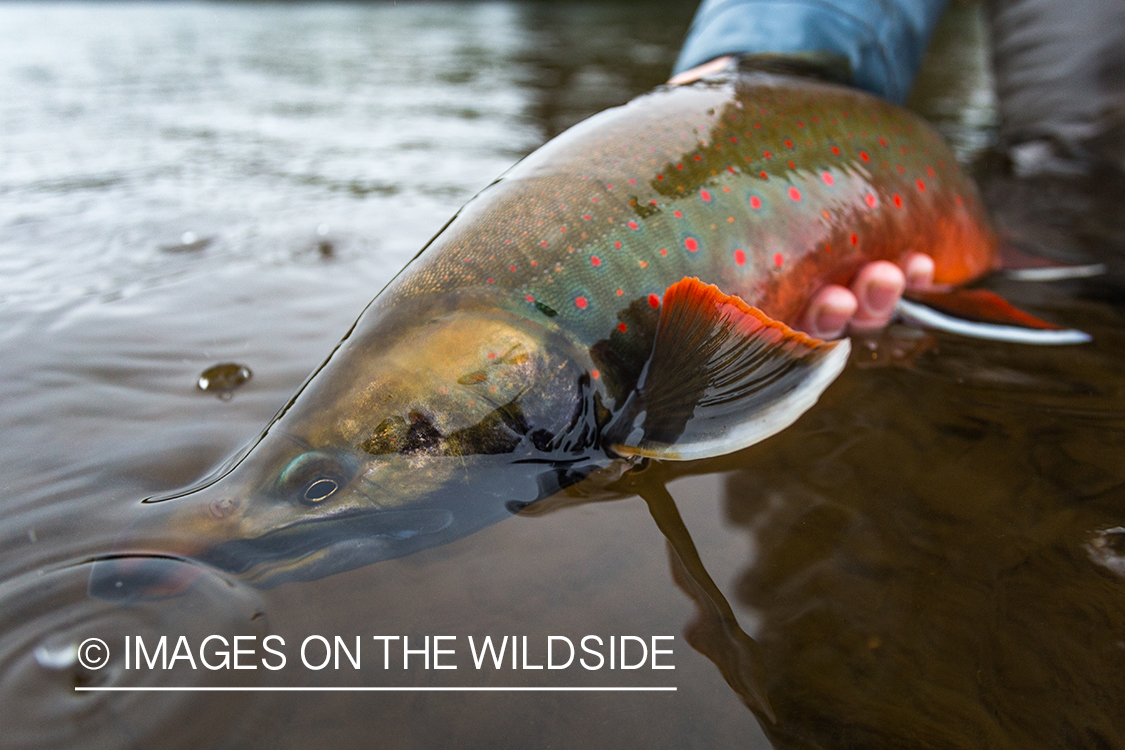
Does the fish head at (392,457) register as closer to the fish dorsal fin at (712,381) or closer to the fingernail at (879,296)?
the fish dorsal fin at (712,381)

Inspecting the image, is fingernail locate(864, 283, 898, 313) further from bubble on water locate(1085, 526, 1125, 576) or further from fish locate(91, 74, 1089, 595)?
bubble on water locate(1085, 526, 1125, 576)

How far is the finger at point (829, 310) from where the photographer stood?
235 cm

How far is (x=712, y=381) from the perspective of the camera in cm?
184

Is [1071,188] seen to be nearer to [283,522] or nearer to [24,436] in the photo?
[283,522]

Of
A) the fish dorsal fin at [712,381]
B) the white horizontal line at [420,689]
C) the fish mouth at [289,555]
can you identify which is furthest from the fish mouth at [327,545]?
the fish dorsal fin at [712,381]

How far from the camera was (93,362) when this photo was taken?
7.41ft

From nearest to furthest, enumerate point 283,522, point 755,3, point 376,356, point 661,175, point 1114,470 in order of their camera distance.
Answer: point 283,522, point 376,356, point 1114,470, point 661,175, point 755,3

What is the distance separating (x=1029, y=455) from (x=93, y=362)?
2.97 m

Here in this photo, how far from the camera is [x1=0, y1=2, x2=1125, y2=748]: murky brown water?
1246mm

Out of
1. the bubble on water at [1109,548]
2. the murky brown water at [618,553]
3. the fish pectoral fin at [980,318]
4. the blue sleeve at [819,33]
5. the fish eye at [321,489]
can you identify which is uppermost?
the blue sleeve at [819,33]

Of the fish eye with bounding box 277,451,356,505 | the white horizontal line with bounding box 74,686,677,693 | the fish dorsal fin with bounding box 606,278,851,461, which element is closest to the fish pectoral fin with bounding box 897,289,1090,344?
the fish dorsal fin with bounding box 606,278,851,461

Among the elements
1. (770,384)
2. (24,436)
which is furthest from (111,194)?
(770,384)

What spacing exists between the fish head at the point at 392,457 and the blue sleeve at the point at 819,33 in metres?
2.08

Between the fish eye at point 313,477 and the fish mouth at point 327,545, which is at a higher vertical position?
the fish eye at point 313,477
